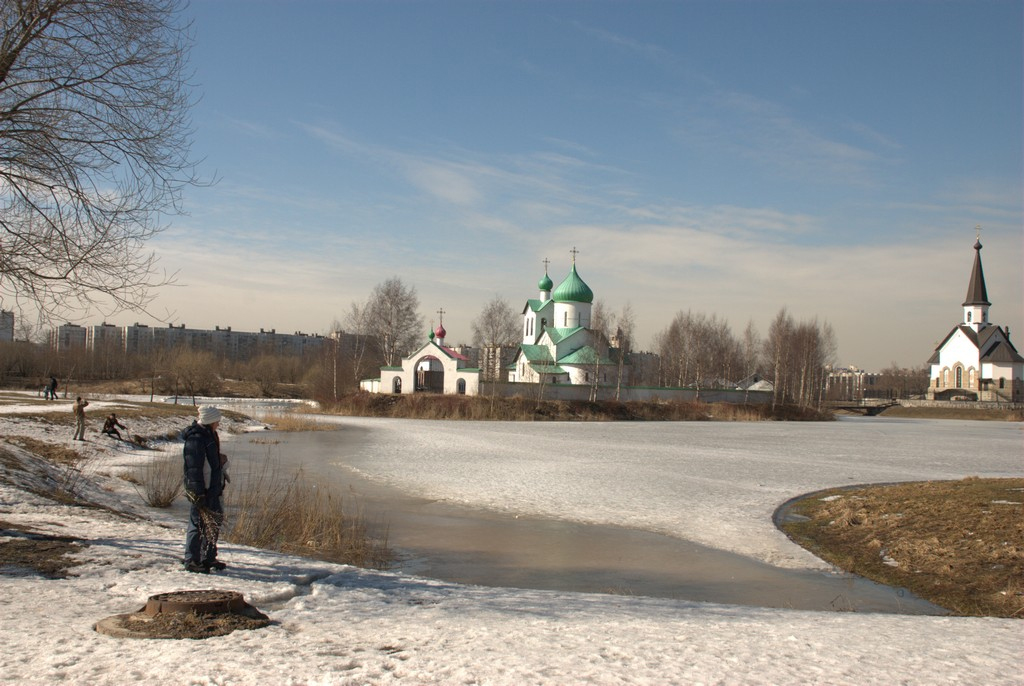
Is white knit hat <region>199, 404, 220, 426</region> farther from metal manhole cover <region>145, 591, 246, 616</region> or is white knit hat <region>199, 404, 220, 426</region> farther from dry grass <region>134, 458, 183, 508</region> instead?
dry grass <region>134, 458, 183, 508</region>

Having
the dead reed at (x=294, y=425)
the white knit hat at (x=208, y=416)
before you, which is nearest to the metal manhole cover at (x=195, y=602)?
the white knit hat at (x=208, y=416)

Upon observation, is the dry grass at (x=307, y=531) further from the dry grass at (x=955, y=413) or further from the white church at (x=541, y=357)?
the dry grass at (x=955, y=413)

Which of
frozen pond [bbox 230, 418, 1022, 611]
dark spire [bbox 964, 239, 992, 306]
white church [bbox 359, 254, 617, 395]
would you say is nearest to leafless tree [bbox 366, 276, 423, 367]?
white church [bbox 359, 254, 617, 395]

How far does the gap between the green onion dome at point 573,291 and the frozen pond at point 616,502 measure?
4149 centimetres

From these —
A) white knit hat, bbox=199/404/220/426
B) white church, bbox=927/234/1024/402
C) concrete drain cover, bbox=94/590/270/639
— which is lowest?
concrete drain cover, bbox=94/590/270/639

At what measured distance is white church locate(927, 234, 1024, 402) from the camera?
92.0 m

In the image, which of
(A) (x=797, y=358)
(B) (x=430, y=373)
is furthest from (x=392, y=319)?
(A) (x=797, y=358)

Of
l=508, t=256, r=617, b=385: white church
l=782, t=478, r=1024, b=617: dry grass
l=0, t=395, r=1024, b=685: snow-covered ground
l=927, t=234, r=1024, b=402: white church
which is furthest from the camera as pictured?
l=927, t=234, r=1024, b=402: white church

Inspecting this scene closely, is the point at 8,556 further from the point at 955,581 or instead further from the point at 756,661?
the point at 955,581

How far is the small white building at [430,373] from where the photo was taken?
202 ft

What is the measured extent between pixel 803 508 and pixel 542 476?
256 inches

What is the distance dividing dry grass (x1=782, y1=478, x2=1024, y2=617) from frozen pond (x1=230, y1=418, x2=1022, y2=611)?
599mm

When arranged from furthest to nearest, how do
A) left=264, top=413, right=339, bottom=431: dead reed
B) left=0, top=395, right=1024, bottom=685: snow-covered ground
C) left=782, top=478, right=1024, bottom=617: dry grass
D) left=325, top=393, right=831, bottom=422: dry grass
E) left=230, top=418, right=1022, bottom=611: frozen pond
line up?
left=325, top=393, right=831, bottom=422: dry grass
left=264, top=413, right=339, bottom=431: dead reed
left=230, top=418, right=1022, bottom=611: frozen pond
left=782, top=478, right=1024, bottom=617: dry grass
left=0, top=395, right=1024, bottom=685: snow-covered ground

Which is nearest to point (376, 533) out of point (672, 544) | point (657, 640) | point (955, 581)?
point (672, 544)
